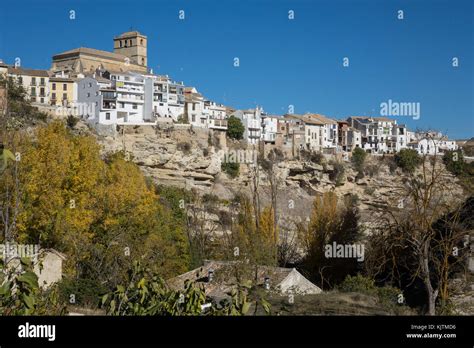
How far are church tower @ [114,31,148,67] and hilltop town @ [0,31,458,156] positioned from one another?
3.10 ft

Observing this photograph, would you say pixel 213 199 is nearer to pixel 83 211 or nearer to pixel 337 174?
pixel 337 174

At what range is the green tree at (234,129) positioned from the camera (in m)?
37.9

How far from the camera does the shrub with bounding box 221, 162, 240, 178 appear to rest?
34.0 m

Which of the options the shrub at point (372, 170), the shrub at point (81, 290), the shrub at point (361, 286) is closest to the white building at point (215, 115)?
the shrub at point (372, 170)

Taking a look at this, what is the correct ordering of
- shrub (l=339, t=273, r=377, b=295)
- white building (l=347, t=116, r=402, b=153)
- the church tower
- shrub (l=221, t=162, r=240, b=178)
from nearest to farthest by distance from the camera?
1. shrub (l=339, t=273, r=377, b=295)
2. shrub (l=221, t=162, r=240, b=178)
3. white building (l=347, t=116, r=402, b=153)
4. the church tower

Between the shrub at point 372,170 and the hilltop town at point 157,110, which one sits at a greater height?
the hilltop town at point 157,110

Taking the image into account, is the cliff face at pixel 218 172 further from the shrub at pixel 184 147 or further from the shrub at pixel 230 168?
the shrub at pixel 230 168

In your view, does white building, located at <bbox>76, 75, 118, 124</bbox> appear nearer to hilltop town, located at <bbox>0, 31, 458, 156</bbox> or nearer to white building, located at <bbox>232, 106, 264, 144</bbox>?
hilltop town, located at <bbox>0, 31, 458, 156</bbox>

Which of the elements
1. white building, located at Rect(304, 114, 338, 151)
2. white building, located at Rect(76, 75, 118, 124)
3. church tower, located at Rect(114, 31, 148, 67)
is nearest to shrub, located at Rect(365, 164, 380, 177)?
white building, located at Rect(304, 114, 338, 151)

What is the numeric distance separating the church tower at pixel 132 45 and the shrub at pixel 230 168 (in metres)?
23.3

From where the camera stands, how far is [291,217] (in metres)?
29.9

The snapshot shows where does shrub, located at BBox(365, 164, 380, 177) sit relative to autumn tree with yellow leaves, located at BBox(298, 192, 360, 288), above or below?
above
